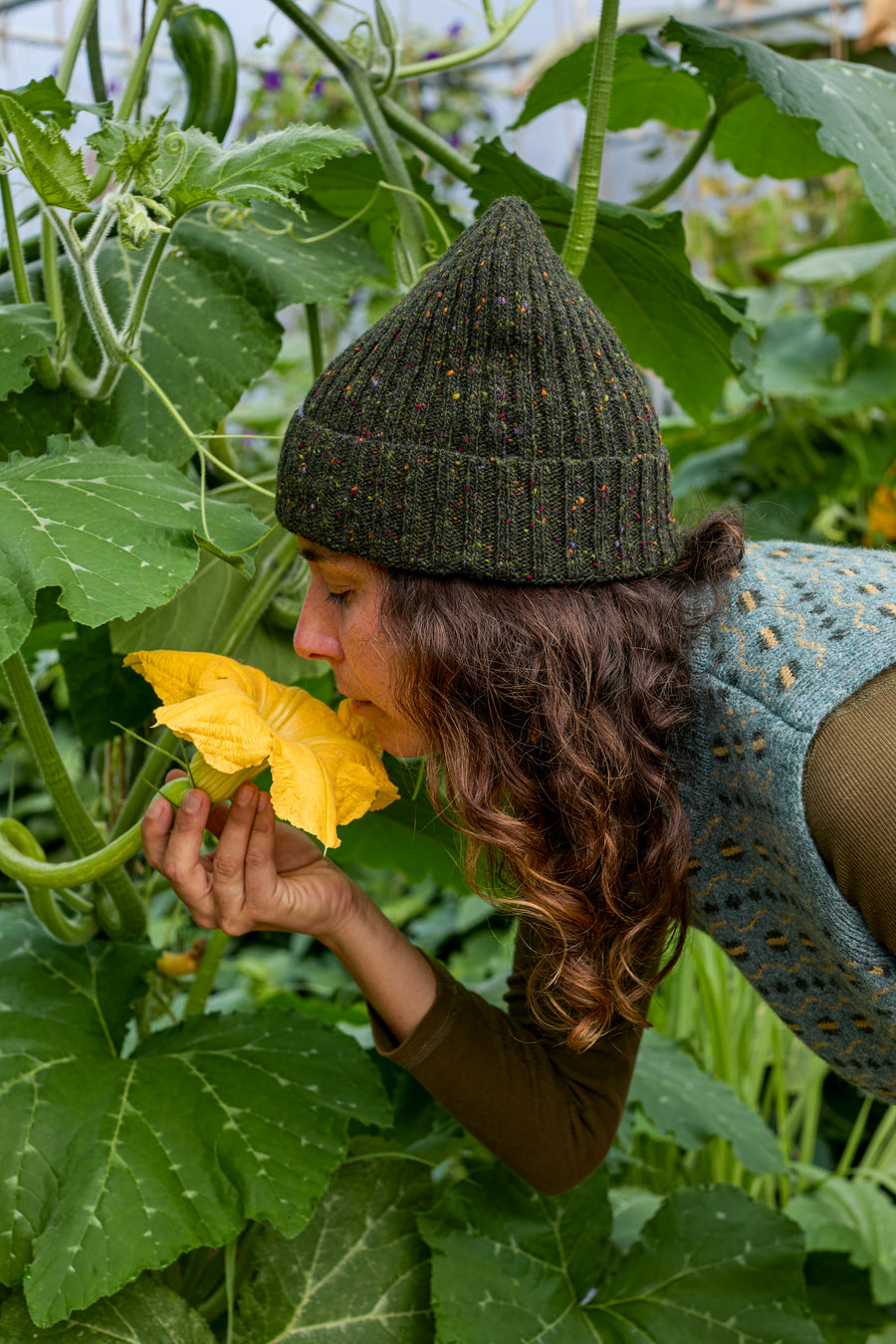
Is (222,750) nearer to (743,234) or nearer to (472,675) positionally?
(472,675)

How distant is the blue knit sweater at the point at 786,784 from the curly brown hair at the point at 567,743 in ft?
0.10

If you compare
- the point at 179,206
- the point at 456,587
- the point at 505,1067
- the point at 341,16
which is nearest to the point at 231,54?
the point at 179,206

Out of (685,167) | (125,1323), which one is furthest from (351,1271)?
(685,167)

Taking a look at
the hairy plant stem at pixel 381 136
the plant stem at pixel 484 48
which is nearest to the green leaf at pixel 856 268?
the plant stem at pixel 484 48

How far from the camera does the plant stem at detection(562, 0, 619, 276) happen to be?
3.22 feet

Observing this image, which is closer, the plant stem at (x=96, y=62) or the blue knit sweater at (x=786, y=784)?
the blue knit sweater at (x=786, y=784)

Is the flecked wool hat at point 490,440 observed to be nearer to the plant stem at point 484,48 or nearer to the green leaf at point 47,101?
the green leaf at point 47,101

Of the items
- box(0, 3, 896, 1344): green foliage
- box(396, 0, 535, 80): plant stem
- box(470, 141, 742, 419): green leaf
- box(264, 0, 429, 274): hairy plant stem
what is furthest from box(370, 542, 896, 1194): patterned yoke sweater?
box(396, 0, 535, 80): plant stem

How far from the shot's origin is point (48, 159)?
0.73m

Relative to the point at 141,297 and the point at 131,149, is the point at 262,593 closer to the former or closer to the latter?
the point at 141,297

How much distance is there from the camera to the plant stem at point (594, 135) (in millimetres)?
981

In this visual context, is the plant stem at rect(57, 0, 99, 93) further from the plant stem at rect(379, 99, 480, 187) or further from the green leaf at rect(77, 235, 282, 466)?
the plant stem at rect(379, 99, 480, 187)

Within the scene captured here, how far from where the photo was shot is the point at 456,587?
80 cm

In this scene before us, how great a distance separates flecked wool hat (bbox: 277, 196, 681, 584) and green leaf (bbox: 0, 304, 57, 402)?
223mm
